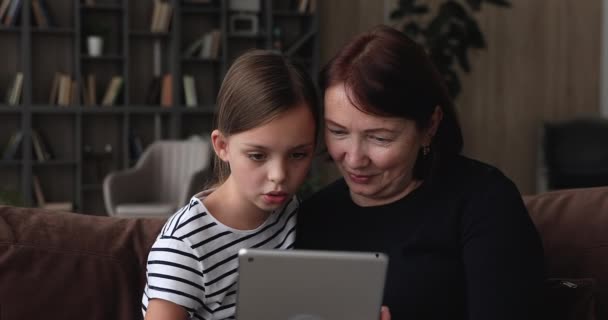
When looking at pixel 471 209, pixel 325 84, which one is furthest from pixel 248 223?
pixel 471 209

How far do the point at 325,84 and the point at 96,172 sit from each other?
207 inches

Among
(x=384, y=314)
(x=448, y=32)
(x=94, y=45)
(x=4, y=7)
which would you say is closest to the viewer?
(x=384, y=314)

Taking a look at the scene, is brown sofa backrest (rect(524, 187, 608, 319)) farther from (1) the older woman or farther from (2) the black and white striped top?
(2) the black and white striped top

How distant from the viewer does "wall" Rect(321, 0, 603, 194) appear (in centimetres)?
725

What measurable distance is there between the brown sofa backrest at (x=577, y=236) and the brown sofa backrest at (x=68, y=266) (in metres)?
0.88

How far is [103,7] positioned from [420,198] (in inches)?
197

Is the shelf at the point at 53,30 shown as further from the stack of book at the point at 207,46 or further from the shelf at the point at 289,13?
the shelf at the point at 289,13

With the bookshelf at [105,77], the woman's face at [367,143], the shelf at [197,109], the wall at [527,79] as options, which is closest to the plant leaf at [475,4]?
the wall at [527,79]

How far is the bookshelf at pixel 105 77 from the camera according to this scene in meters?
6.07

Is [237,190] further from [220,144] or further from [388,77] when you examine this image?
[388,77]

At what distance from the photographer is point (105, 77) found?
6359mm

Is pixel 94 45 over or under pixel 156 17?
under

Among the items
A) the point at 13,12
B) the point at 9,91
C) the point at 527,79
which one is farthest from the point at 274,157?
the point at 527,79

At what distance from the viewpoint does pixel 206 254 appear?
1.41 metres
